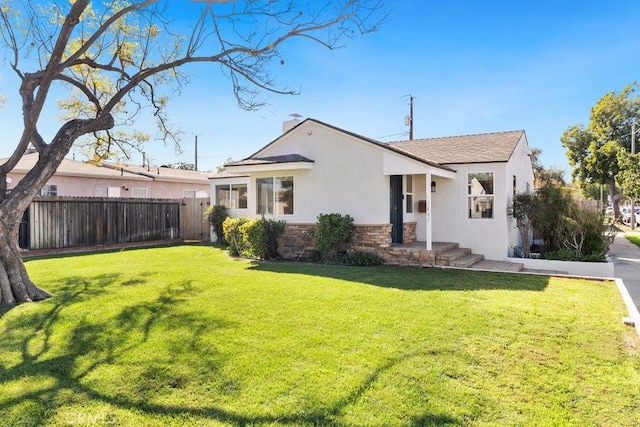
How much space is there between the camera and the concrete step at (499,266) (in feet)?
34.2

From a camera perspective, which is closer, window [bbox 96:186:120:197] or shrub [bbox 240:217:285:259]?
shrub [bbox 240:217:285:259]

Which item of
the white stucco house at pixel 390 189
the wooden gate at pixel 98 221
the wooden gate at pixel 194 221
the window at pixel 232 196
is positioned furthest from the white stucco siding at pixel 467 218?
the wooden gate at pixel 98 221

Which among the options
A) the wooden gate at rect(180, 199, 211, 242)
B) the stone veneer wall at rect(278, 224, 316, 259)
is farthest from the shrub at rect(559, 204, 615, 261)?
the wooden gate at rect(180, 199, 211, 242)

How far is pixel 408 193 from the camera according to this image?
1316 centimetres

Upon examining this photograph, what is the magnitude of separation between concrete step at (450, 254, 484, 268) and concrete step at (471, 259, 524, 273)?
127 mm

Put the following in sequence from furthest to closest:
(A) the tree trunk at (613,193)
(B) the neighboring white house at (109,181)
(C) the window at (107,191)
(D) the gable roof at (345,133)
Result: (A) the tree trunk at (613,193)
(C) the window at (107,191)
(B) the neighboring white house at (109,181)
(D) the gable roof at (345,133)

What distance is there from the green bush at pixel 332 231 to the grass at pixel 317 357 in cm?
370

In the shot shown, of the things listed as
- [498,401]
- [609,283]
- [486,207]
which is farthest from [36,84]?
[609,283]

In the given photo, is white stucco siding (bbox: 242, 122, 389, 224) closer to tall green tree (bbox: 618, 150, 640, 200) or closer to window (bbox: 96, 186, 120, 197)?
window (bbox: 96, 186, 120, 197)

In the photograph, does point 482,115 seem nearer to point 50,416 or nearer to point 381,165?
point 381,165

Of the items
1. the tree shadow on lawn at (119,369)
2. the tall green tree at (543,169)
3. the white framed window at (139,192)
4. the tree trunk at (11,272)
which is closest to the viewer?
the tree shadow on lawn at (119,369)

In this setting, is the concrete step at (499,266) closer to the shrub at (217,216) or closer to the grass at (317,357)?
the grass at (317,357)

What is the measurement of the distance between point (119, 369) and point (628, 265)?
14.2 metres

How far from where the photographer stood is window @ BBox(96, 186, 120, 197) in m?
20.1
